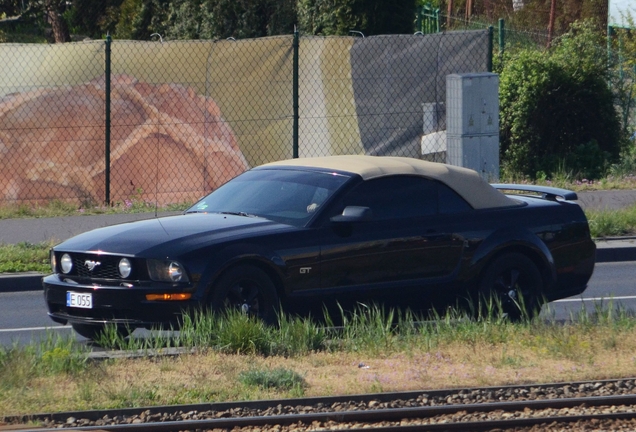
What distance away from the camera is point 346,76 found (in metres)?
16.5

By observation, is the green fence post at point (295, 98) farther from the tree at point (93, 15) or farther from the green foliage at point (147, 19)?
the tree at point (93, 15)

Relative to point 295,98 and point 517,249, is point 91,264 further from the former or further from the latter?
point 295,98

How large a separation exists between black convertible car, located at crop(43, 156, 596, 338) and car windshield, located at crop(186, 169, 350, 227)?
1cm

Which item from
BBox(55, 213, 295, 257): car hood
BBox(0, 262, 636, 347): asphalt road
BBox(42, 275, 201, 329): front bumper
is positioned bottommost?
BBox(0, 262, 636, 347): asphalt road

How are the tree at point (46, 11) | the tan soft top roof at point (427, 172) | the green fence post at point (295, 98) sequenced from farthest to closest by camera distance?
the tree at point (46, 11)
the green fence post at point (295, 98)
the tan soft top roof at point (427, 172)

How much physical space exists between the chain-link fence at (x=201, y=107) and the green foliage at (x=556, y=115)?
4.70 ft

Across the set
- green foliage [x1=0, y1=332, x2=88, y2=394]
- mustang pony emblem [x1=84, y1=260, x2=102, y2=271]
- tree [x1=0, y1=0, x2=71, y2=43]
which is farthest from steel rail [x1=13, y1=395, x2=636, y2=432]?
tree [x1=0, y1=0, x2=71, y2=43]

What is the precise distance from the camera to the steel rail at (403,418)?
589 cm

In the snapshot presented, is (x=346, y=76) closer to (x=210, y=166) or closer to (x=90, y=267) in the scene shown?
(x=210, y=166)

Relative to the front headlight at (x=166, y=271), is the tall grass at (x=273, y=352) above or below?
below


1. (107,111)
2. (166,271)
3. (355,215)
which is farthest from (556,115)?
(166,271)

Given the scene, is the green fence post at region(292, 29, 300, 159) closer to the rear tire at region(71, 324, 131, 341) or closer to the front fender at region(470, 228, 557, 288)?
the front fender at region(470, 228, 557, 288)

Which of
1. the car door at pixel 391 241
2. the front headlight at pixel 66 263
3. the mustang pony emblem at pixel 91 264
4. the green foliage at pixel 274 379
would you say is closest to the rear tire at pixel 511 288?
the car door at pixel 391 241

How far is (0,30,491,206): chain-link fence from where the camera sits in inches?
606
